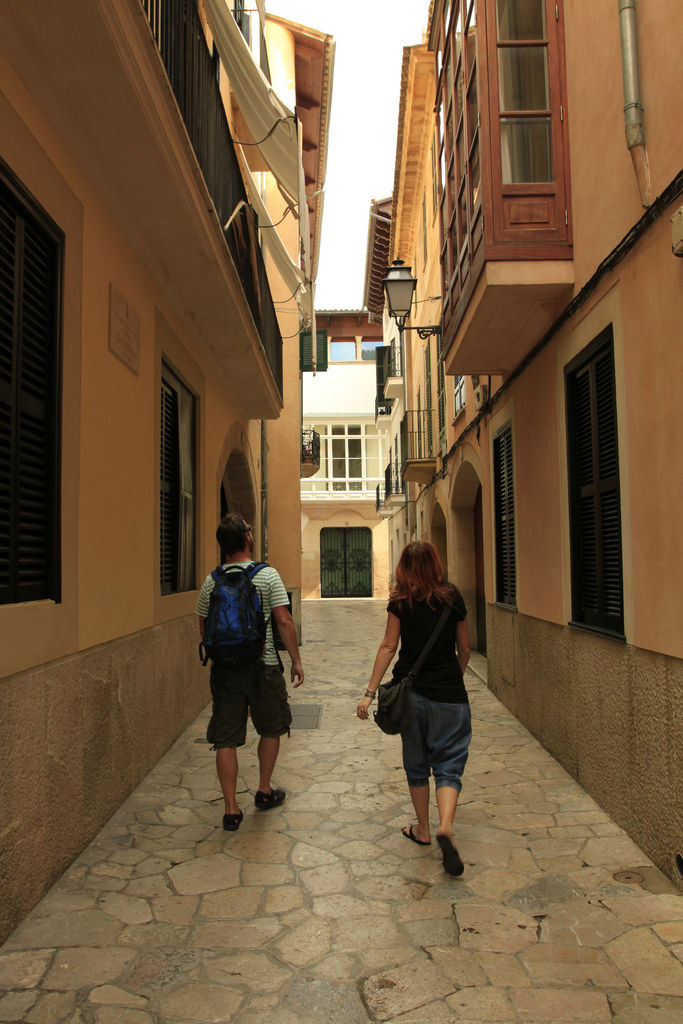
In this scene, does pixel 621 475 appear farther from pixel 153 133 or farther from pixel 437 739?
pixel 153 133

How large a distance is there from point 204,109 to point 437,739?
4918mm

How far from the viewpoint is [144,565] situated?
17.9ft

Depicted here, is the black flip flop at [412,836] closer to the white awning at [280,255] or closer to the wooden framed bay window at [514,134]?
the wooden framed bay window at [514,134]

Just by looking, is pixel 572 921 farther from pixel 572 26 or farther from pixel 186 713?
pixel 572 26

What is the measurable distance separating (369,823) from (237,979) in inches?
72.9

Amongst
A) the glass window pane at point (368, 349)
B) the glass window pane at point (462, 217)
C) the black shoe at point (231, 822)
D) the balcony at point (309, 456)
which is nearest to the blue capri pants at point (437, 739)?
the black shoe at point (231, 822)

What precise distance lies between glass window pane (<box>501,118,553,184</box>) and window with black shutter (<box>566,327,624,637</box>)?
5.06 ft

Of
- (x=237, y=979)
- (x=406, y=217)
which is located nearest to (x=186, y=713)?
(x=237, y=979)

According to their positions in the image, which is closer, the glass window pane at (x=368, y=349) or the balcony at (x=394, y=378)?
the balcony at (x=394, y=378)

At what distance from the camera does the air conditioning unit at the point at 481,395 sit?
353 inches

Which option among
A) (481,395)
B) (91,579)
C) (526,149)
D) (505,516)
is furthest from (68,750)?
(481,395)

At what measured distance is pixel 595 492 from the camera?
5066mm

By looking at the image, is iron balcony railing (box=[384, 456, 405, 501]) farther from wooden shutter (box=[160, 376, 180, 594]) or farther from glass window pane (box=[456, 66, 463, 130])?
wooden shutter (box=[160, 376, 180, 594])

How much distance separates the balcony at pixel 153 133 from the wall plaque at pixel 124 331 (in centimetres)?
20
